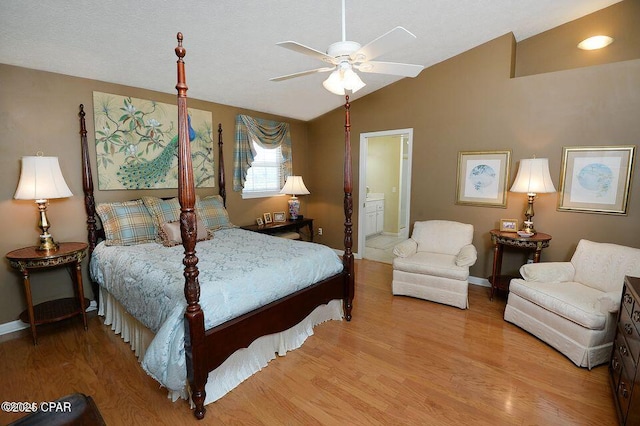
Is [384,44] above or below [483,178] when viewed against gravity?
above

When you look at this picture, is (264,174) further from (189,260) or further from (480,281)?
(480,281)

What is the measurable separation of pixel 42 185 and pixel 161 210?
96cm

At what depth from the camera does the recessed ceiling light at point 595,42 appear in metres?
3.17

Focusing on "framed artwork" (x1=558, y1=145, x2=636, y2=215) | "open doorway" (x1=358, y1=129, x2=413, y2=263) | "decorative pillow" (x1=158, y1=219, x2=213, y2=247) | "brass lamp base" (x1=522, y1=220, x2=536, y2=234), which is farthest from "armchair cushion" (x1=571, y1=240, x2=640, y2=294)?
"decorative pillow" (x1=158, y1=219, x2=213, y2=247)

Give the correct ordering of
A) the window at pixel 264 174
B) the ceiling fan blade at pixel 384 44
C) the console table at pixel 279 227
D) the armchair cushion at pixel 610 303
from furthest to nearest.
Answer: the window at pixel 264 174, the console table at pixel 279 227, the armchair cushion at pixel 610 303, the ceiling fan blade at pixel 384 44

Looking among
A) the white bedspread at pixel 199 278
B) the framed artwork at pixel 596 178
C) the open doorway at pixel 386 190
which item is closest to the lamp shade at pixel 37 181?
the white bedspread at pixel 199 278

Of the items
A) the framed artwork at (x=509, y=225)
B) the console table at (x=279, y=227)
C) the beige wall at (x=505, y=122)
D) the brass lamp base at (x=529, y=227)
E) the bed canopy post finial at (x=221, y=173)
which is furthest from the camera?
the console table at (x=279, y=227)

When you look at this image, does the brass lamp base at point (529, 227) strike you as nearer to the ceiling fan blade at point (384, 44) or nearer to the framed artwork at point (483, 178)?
the framed artwork at point (483, 178)

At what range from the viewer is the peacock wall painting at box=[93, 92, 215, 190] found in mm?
3060

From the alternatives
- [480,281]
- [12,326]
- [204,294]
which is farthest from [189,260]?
[480,281]

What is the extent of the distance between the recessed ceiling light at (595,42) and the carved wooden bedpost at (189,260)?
4.16 m

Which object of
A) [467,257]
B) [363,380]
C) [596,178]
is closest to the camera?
[363,380]

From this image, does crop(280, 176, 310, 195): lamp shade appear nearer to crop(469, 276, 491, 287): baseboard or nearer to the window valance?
the window valance

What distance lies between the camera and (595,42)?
3.22 meters
